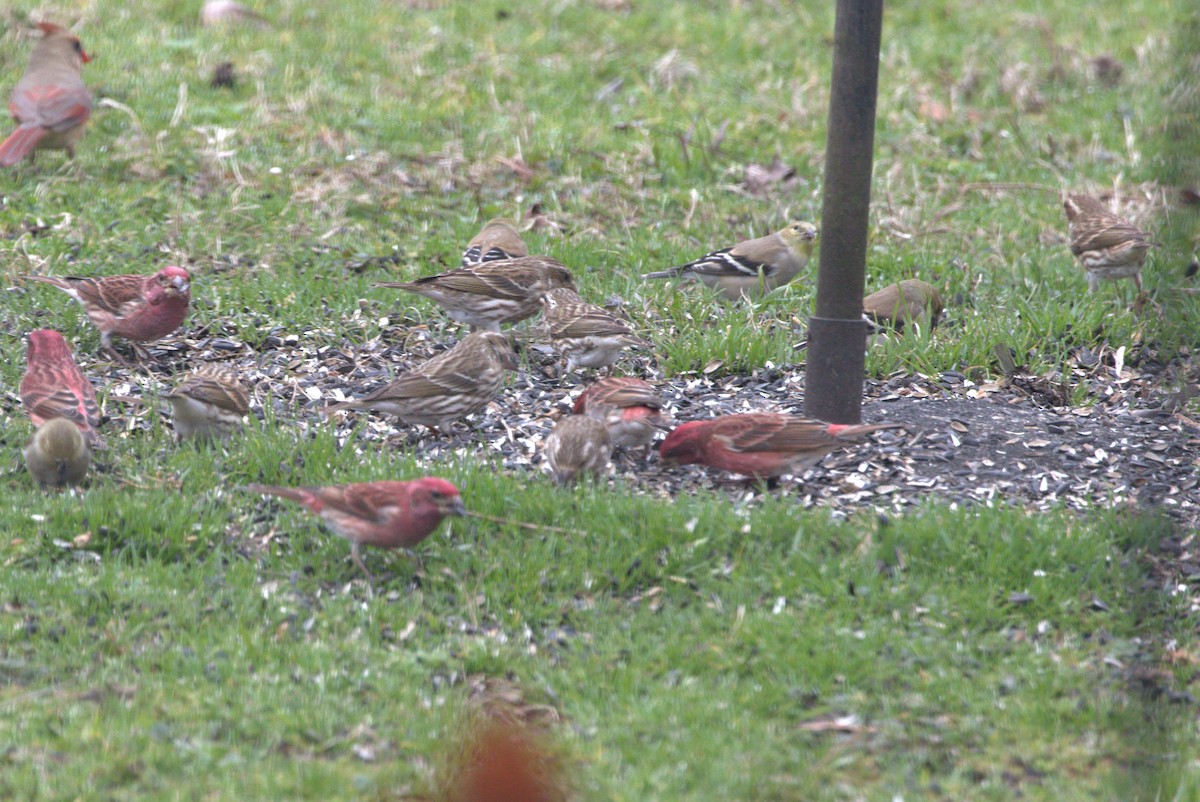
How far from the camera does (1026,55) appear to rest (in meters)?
12.6

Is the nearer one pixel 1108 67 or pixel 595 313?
pixel 595 313

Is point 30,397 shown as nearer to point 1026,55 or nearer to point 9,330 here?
point 9,330

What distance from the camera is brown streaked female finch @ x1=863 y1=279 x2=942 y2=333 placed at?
23.9 feet

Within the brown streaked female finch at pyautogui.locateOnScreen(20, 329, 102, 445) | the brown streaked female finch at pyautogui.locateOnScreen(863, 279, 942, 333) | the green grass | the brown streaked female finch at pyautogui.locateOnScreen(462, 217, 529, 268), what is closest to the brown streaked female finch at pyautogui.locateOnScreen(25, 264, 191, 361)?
the green grass

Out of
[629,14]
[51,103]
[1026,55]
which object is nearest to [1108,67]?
[1026,55]

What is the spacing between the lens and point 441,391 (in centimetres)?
592

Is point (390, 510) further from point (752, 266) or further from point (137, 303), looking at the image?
point (752, 266)

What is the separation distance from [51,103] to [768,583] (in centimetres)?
667

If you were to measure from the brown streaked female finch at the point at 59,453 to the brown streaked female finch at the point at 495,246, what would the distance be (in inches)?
114

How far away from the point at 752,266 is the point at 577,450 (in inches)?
117

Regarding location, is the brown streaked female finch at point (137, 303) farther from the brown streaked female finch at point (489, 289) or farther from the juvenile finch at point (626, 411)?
the juvenile finch at point (626, 411)

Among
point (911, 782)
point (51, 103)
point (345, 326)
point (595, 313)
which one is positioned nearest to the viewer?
point (911, 782)

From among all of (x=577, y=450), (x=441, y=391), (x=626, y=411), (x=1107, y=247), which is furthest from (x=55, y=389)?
(x=1107, y=247)

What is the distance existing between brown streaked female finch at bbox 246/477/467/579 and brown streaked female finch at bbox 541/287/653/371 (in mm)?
1928
